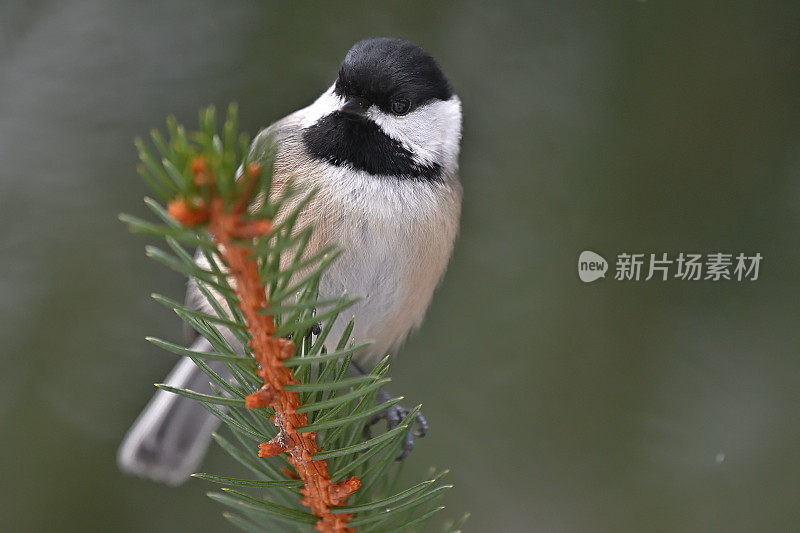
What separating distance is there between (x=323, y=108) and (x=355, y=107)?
0.11 metres

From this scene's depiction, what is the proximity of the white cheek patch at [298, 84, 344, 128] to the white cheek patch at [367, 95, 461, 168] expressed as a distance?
0.21ft

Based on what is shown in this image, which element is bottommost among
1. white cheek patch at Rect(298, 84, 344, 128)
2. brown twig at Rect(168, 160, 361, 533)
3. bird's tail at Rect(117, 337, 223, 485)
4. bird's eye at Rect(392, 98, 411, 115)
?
bird's tail at Rect(117, 337, 223, 485)

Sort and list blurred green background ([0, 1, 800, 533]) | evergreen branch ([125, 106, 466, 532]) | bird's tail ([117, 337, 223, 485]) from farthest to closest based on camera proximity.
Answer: bird's tail ([117, 337, 223, 485]), blurred green background ([0, 1, 800, 533]), evergreen branch ([125, 106, 466, 532])

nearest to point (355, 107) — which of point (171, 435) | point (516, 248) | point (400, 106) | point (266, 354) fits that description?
point (400, 106)

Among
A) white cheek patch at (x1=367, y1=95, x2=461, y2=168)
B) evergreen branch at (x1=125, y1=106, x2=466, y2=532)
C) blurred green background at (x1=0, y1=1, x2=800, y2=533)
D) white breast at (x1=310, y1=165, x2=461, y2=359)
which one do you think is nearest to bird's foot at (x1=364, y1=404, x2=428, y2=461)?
white breast at (x1=310, y1=165, x2=461, y2=359)

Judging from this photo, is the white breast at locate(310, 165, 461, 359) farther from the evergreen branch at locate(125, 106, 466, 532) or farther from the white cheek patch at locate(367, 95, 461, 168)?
the evergreen branch at locate(125, 106, 466, 532)

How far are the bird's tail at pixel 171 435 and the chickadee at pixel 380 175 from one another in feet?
1.76

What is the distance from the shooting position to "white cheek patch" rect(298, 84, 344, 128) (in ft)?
4.19

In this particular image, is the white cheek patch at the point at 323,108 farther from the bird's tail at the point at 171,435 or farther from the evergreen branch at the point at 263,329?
the bird's tail at the point at 171,435

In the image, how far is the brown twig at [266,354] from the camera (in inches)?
21.9

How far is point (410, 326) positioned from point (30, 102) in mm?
953

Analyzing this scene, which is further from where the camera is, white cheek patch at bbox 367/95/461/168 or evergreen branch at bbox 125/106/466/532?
white cheek patch at bbox 367/95/461/168

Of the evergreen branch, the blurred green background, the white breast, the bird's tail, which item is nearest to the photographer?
the evergreen branch

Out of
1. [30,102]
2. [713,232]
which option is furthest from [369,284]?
[30,102]
